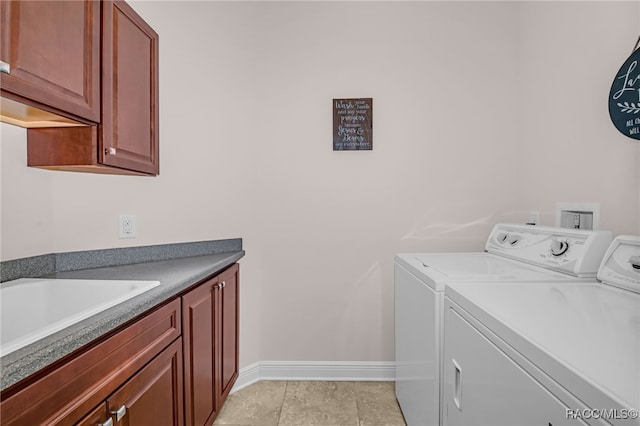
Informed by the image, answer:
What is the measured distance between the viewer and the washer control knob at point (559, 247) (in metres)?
1.38

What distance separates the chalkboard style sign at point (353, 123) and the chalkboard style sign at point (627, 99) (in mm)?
1233

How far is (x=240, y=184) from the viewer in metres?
2.12

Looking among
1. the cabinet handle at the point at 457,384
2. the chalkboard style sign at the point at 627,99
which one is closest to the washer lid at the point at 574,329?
the cabinet handle at the point at 457,384

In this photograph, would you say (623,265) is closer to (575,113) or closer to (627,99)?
(627,99)

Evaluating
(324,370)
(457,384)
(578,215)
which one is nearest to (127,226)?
(324,370)

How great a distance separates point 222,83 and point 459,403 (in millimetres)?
2086

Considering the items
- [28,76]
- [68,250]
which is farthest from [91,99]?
[68,250]

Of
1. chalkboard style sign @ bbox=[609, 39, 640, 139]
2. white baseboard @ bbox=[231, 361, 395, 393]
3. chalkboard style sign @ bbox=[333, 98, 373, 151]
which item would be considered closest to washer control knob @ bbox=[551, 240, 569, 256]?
chalkboard style sign @ bbox=[609, 39, 640, 139]

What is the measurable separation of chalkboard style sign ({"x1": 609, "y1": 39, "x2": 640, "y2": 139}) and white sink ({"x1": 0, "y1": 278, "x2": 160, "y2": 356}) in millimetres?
2005

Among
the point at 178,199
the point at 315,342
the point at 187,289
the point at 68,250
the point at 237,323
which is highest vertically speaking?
the point at 178,199

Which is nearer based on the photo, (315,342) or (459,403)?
(459,403)

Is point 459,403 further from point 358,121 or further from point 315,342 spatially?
point 358,121

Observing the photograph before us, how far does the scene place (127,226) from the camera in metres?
1.64

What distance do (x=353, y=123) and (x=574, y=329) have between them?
1.71 metres
